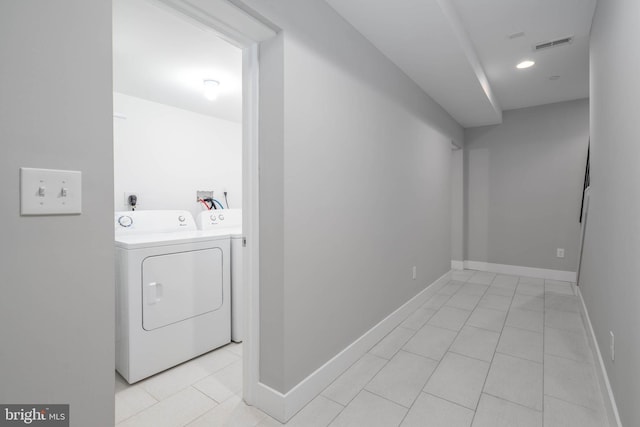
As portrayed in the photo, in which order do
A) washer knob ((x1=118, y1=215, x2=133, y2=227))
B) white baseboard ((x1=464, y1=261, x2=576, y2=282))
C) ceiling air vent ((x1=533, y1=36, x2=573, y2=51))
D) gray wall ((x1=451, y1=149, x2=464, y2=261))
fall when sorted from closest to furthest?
washer knob ((x1=118, y1=215, x2=133, y2=227)) < ceiling air vent ((x1=533, y1=36, x2=573, y2=51)) < white baseboard ((x1=464, y1=261, x2=576, y2=282)) < gray wall ((x1=451, y1=149, x2=464, y2=261))

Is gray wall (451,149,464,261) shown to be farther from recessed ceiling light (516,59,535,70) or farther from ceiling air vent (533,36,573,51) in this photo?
ceiling air vent (533,36,573,51)

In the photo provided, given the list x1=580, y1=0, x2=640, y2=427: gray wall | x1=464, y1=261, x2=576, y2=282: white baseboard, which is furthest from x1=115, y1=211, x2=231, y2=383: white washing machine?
x1=464, y1=261, x2=576, y2=282: white baseboard

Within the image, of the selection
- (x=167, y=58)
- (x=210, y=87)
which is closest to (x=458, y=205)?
(x=210, y=87)

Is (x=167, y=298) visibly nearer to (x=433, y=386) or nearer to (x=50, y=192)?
(x=50, y=192)

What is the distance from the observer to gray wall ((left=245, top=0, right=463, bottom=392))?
1.56 metres

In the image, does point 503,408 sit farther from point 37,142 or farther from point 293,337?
point 37,142

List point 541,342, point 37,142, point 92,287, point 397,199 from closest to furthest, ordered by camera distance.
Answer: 1. point 37,142
2. point 92,287
3. point 541,342
4. point 397,199

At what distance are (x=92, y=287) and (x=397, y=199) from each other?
2278 mm

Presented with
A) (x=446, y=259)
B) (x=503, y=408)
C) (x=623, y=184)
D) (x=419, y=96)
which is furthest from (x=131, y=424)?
(x=446, y=259)

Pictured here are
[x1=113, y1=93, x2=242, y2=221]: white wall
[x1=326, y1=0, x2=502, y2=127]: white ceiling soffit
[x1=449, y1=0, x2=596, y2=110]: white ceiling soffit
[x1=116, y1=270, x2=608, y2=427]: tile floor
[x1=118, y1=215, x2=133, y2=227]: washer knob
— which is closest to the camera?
[x1=116, y1=270, x2=608, y2=427]: tile floor

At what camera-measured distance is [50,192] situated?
0.84 m

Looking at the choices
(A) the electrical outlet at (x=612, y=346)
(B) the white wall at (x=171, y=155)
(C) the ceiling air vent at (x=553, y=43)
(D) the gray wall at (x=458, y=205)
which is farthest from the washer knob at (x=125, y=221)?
(D) the gray wall at (x=458, y=205)

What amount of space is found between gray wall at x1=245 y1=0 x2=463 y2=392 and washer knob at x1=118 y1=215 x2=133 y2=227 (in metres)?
1.48

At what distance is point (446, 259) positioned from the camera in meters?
4.11
